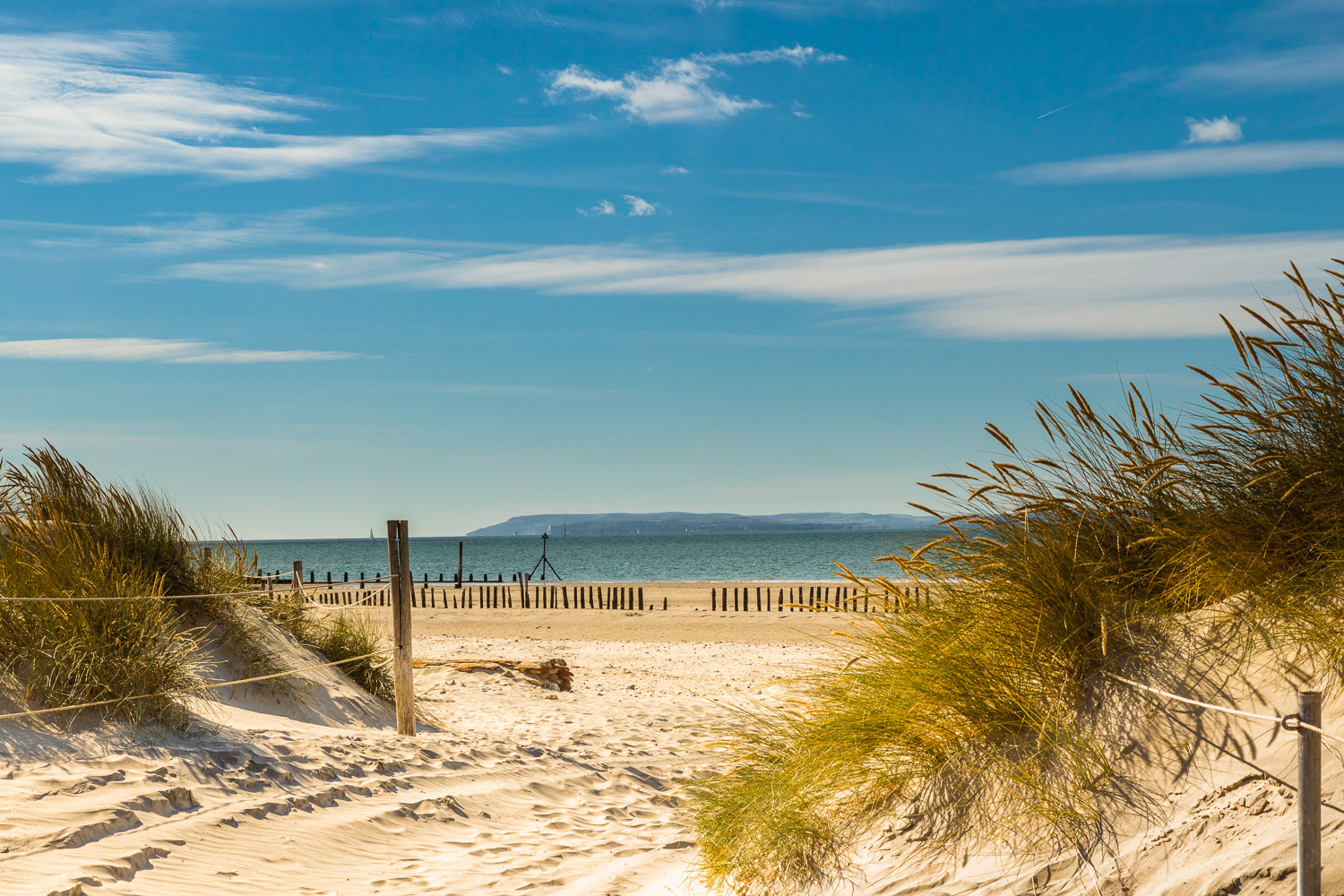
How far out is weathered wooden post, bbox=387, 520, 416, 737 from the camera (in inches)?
314

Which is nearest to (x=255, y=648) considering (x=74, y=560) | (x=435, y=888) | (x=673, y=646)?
(x=74, y=560)

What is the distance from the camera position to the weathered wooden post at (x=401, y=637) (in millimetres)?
7984

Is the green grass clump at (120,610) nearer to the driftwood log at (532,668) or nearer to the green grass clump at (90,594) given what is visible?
the green grass clump at (90,594)

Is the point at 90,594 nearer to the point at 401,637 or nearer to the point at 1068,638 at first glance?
the point at 401,637

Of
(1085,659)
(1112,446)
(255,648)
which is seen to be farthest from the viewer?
(255,648)

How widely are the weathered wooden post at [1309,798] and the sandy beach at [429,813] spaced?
0.20 m

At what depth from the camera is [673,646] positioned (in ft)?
64.8

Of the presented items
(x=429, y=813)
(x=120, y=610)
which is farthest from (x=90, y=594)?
(x=429, y=813)

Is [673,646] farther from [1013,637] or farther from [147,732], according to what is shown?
[1013,637]

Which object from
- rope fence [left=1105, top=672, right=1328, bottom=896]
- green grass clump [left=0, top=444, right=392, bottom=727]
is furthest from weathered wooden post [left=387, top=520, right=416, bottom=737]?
rope fence [left=1105, top=672, right=1328, bottom=896]

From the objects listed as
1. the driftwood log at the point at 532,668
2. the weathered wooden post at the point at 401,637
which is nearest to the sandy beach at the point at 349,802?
the weathered wooden post at the point at 401,637

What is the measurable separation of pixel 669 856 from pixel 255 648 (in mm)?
4811

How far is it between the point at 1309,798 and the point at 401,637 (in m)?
6.75

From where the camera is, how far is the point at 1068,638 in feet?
13.4
